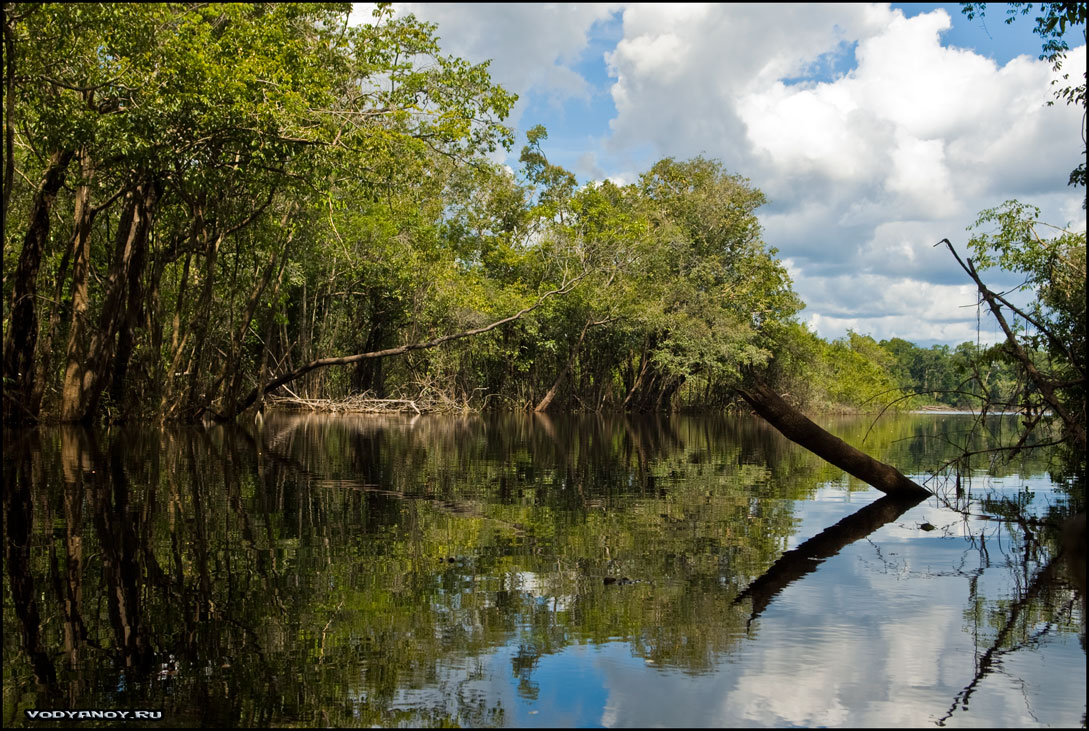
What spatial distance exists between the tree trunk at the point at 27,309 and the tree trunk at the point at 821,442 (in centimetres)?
1459

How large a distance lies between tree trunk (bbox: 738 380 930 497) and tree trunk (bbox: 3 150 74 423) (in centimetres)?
1459

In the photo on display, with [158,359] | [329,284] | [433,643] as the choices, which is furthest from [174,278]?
[433,643]

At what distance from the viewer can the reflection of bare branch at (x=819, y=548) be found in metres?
6.71

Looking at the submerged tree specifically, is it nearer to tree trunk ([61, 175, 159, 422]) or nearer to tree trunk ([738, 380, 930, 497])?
tree trunk ([738, 380, 930, 497])

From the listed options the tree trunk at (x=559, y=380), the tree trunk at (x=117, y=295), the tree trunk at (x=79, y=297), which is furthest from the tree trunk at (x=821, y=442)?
the tree trunk at (x=559, y=380)

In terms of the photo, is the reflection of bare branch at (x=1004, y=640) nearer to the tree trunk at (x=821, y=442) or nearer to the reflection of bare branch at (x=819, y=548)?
the reflection of bare branch at (x=819, y=548)

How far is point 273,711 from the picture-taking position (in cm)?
417

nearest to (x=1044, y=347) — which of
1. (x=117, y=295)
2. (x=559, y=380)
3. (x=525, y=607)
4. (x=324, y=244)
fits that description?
(x=525, y=607)

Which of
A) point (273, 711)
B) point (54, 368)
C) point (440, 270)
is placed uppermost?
point (440, 270)

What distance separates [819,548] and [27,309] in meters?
17.8

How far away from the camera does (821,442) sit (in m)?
11.5

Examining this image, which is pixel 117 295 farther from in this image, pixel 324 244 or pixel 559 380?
pixel 559 380

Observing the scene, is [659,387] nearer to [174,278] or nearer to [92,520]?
[174,278]

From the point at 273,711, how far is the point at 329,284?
3470 centimetres
